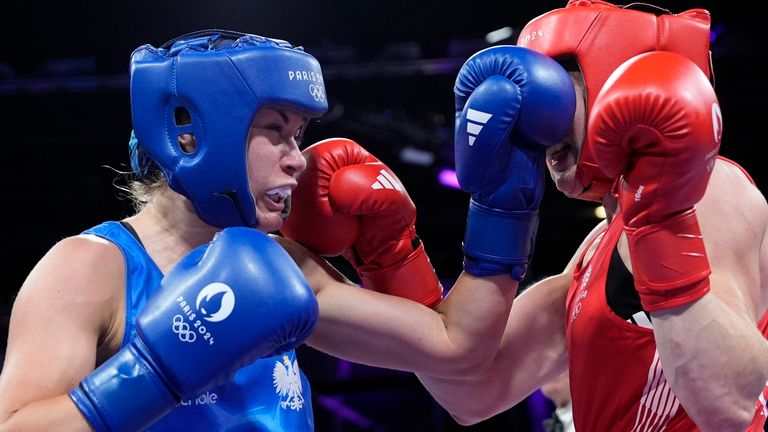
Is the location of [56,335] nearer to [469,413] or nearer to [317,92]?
[317,92]

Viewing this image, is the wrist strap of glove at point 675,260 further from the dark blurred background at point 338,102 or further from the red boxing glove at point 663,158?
the dark blurred background at point 338,102

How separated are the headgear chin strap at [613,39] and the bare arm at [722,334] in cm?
36

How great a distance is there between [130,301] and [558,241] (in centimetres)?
619

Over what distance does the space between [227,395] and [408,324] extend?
1.78 ft

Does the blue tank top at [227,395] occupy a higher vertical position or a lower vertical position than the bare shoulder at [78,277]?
lower

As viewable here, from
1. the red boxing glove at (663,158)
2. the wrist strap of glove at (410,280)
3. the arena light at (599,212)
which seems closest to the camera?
the red boxing glove at (663,158)

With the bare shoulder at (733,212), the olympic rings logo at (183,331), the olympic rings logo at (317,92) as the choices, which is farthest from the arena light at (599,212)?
the olympic rings logo at (183,331)

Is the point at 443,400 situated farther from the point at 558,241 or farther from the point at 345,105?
the point at 558,241

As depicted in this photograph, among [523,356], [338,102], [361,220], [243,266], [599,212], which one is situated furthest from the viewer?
[599,212]

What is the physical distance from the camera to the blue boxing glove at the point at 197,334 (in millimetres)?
1578

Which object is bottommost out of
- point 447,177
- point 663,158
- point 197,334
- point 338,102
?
point 447,177

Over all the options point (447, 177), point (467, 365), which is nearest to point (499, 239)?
point (467, 365)

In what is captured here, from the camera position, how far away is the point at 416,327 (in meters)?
2.27

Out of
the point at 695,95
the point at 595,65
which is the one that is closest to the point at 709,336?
the point at 695,95
